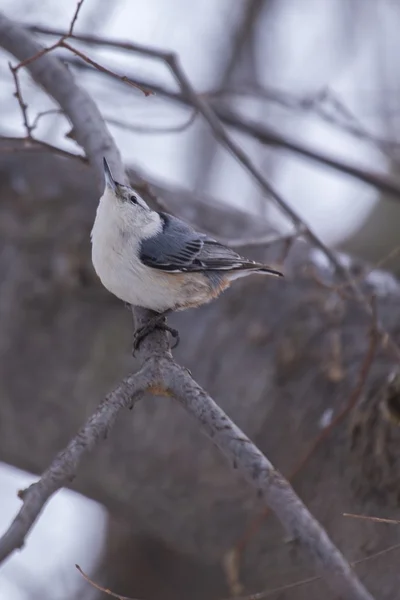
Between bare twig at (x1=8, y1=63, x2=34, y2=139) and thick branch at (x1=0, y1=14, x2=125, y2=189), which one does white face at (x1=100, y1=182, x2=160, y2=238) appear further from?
bare twig at (x1=8, y1=63, x2=34, y2=139)

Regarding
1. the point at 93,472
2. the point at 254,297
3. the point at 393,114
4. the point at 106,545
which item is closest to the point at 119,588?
the point at 106,545

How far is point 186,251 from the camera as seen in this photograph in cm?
193

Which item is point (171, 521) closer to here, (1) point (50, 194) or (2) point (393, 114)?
(1) point (50, 194)

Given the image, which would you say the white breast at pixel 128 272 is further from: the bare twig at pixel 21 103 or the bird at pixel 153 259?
the bare twig at pixel 21 103

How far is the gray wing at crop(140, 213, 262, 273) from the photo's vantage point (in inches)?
73.1

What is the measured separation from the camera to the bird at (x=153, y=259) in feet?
5.62

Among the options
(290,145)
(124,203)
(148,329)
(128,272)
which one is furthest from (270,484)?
(290,145)

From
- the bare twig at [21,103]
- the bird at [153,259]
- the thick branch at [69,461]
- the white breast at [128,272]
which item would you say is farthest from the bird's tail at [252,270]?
the thick branch at [69,461]

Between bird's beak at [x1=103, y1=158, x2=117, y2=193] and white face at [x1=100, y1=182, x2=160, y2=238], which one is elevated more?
white face at [x1=100, y1=182, x2=160, y2=238]

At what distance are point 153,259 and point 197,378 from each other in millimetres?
468

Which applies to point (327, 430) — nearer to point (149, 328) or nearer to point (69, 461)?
point (149, 328)

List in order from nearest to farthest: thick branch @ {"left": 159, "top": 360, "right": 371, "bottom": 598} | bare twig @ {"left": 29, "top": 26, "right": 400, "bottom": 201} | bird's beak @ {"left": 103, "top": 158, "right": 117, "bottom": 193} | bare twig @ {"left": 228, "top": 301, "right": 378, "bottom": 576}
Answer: thick branch @ {"left": 159, "top": 360, "right": 371, "bottom": 598} < bird's beak @ {"left": 103, "top": 158, "right": 117, "bottom": 193} < bare twig @ {"left": 228, "top": 301, "right": 378, "bottom": 576} < bare twig @ {"left": 29, "top": 26, "right": 400, "bottom": 201}

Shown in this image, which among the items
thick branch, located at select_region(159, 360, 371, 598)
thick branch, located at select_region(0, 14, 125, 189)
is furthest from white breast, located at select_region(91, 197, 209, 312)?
thick branch, located at select_region(159, 360, 371, 598)

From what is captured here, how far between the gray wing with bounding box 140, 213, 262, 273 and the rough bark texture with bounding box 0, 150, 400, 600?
0.31 m
